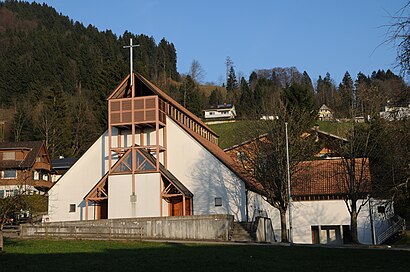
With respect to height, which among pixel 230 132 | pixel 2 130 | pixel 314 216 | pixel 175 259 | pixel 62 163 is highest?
pixel 2 130

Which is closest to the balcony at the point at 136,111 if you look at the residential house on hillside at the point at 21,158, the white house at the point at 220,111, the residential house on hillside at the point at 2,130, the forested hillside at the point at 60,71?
the residential house on hillside at the point at 21,158

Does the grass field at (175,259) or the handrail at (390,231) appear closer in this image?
the grass field at (175,259)

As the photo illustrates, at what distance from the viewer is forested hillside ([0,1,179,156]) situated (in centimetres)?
7825

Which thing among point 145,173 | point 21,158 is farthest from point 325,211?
point 21,158

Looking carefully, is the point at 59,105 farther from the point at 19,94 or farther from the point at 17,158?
the point at 19,94

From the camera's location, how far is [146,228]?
109 feet

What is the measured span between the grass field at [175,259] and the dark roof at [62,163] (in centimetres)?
4612

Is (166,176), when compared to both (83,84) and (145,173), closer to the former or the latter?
(145,173)

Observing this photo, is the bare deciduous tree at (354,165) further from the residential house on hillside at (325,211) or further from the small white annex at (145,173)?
the small white annex at (145,173)

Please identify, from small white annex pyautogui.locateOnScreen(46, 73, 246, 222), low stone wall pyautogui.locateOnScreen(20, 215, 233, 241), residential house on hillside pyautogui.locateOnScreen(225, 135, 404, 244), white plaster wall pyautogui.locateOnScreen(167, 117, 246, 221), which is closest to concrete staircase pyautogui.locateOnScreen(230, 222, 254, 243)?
low stone wall pyautogui.locateOnScreen(20, 215, 233, 241)

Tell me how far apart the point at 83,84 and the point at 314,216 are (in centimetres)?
7199

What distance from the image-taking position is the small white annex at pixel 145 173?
4112 centimetres

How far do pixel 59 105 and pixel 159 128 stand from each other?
132 ft

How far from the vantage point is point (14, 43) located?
11388 centimetres
